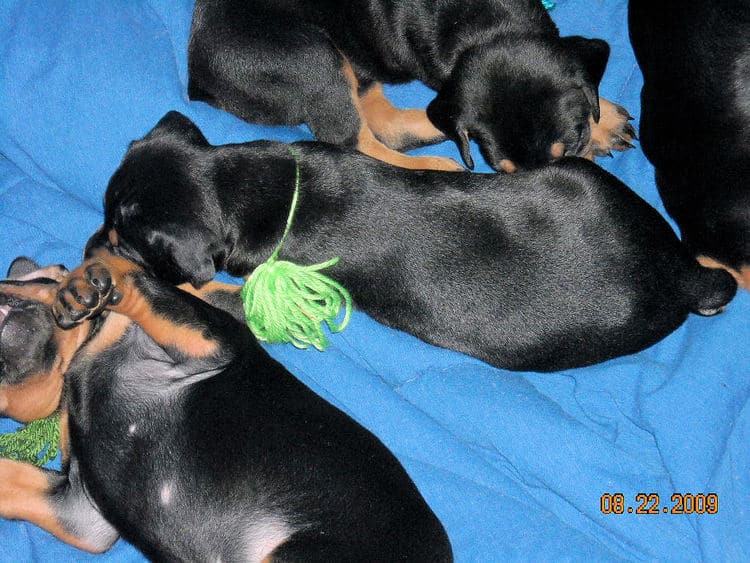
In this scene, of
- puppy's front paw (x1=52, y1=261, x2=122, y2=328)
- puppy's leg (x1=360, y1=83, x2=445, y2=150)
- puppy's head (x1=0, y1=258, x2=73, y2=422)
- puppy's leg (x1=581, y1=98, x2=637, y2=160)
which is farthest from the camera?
puppy's leg (x1=360, y1=83, x2=445, y2=150)

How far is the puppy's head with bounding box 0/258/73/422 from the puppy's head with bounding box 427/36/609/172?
1568 mm

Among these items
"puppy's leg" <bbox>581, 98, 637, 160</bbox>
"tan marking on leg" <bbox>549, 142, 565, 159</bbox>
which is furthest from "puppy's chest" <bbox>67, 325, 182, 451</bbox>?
"puppy's leg" <bbox>581, 98, 637, 160</bbox>

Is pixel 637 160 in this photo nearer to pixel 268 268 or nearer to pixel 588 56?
pixel 588 56

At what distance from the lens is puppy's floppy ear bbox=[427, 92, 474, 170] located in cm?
318

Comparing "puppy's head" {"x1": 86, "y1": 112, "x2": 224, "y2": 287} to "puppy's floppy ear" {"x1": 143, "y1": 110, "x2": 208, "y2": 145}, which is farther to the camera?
"puppy's floppy ear" {"x1": 143, "y1": 110, "x2": 208, "y2": 145}

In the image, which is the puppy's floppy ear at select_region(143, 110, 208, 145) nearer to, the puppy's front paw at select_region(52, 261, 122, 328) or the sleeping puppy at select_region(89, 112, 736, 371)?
the sleeping puppy at select_region(89, 112, 736, 371)

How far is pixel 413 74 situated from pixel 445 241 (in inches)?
42.3

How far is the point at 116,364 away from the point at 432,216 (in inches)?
46.6

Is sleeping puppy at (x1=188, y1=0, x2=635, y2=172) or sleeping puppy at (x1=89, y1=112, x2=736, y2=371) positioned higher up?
sleeping puppy at (x1=188, y1=0, x2=635, y2=172)

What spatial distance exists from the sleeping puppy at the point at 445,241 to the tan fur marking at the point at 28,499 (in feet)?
2.72

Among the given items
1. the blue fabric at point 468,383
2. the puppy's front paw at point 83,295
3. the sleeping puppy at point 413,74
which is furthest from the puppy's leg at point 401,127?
the puppy's front paw at point 83,295

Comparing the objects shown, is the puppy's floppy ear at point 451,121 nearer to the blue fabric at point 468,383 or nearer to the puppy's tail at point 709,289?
the blue fabric at point 468,383

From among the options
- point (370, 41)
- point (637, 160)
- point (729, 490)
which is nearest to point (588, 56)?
point (637, 160)

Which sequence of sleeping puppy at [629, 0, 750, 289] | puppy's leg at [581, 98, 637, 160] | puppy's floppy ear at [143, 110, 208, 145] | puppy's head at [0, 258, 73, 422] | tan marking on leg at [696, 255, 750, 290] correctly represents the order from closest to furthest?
puppy's head at [0, 258, 73, 422] < sleeping puppy at [629, 0, 750, 289] < puppy's floppy ear at [143, 110, 208, 145] < tan marking on leg at [696, 255, 750, 290] < puppy's leg at [581, 98, 637, 160]
